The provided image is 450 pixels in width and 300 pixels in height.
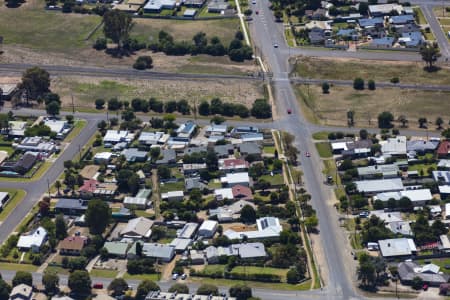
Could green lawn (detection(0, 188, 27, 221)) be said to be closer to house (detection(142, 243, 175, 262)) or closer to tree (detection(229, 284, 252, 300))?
house (detection(142, 243, 175, 262))

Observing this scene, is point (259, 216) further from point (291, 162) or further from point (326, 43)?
point (326, 43)

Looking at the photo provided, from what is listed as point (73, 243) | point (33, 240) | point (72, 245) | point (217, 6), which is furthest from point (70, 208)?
point (217, 6)

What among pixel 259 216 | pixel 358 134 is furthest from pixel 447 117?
pixel 259 216

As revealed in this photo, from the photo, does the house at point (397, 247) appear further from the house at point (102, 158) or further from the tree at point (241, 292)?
the house at point (102, 158)

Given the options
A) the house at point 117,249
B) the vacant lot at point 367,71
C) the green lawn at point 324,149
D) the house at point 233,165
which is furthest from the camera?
the vacant lot at point 367,71

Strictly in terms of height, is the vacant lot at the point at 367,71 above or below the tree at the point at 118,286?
above

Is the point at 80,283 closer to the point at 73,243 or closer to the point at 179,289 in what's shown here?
the point at 73,243

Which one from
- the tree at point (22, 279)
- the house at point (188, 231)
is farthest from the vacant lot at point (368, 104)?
the tree at point (22, 279)
